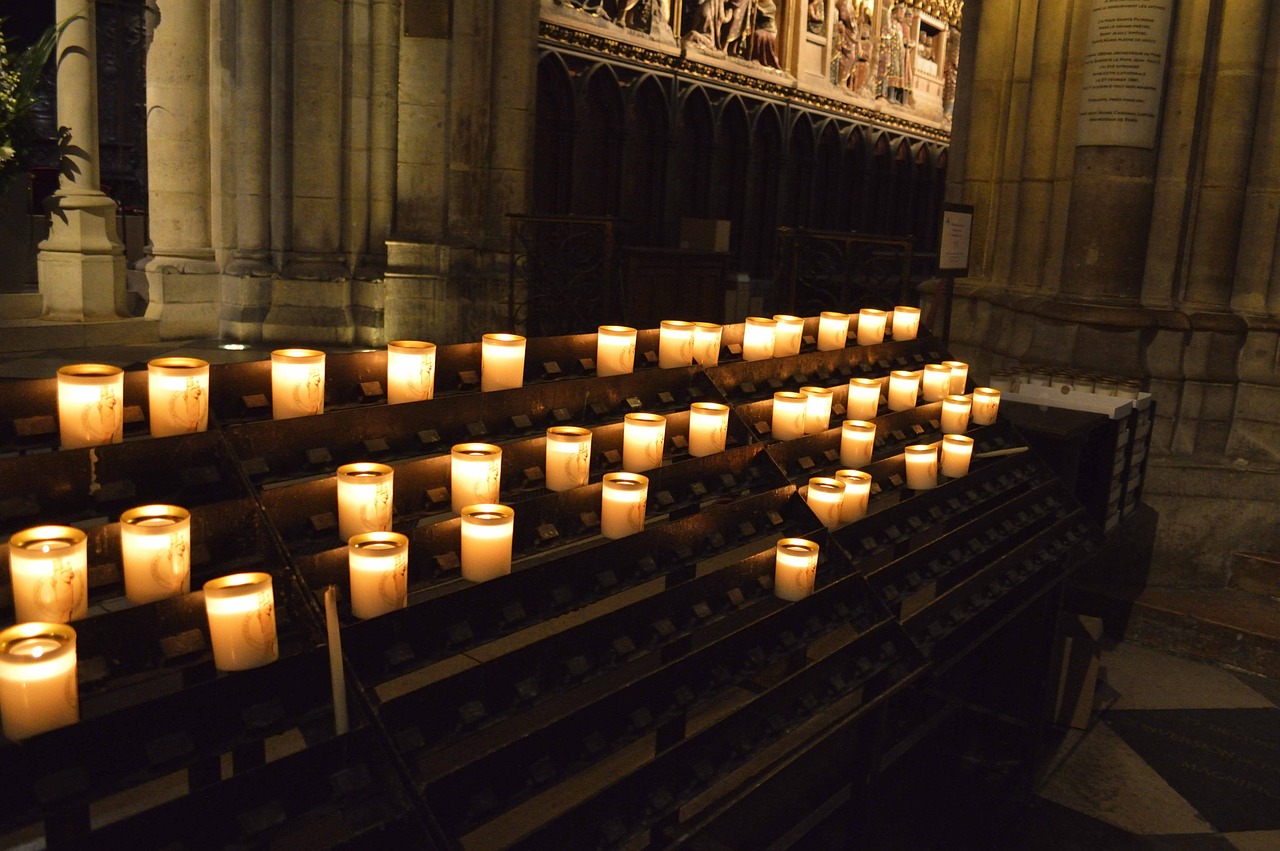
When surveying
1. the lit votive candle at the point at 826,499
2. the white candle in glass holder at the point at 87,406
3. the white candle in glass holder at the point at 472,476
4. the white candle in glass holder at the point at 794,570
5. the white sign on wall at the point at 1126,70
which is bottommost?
the white candle in glass holder at the point at 794,570

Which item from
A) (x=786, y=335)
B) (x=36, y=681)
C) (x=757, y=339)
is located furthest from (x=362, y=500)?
(x=786, y=335)

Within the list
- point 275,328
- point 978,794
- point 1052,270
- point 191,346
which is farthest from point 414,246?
point 978,794

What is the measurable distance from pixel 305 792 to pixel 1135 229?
5309 mm

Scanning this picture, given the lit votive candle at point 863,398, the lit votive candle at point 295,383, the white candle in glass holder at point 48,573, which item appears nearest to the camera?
the white candle in glass holder at point 48,573

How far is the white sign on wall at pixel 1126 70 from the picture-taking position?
5465mm

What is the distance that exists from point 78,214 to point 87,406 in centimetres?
697

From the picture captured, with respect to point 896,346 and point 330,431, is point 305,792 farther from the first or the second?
point 896,346

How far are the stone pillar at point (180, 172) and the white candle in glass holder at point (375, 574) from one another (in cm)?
705

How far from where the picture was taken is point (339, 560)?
6.84ft

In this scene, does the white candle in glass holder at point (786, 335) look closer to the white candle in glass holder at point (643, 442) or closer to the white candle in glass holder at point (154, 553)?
the white candle in glass holder at point (643, 442)

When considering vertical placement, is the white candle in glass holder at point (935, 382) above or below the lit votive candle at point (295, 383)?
below

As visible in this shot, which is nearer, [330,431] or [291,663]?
[291,663]

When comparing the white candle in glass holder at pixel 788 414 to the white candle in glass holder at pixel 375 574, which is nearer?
the white candle in glass holder at pixel 375 574

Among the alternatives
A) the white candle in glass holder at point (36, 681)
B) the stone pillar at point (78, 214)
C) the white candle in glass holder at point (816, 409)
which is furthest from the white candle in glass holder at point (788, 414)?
the stone pillar at point (78, 214)
